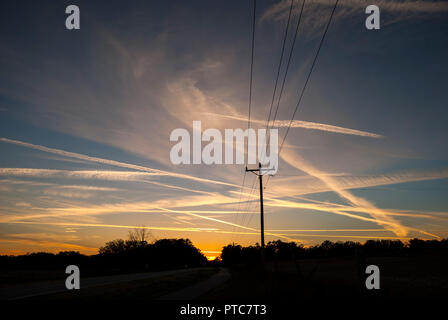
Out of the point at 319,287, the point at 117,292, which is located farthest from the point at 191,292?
the point at 319,287

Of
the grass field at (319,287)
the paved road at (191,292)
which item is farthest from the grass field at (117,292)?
the grass field at (319,287)

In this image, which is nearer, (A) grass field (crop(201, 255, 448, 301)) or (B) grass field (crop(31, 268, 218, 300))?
(A) grass field (crop(201, 255, 448, 301))

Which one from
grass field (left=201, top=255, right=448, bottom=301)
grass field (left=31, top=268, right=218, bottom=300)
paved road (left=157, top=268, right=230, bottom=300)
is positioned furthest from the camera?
paved road (left=157, top=268, right=230, bottom=300)

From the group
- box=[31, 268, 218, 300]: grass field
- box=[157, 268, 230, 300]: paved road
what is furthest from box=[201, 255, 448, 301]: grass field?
box=[31, 268, 218, 300]: grass field

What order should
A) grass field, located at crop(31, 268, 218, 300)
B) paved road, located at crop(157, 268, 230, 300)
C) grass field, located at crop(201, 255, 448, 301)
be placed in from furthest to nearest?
paved road, located at crop(157, 268, 230, 300) → grass field, located at crop(31, 268, 218, 300) → grass field, located at crop(201, 255, 448, 301)

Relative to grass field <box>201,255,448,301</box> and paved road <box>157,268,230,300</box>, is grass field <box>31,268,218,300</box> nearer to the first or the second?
paved road <box>157,268,230,300</box>

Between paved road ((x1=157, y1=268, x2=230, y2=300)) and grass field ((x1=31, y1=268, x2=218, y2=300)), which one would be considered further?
paved road ((x1=157, y1=268, x2=230, y2=300))

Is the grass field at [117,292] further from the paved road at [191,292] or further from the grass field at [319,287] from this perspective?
the grass field at [319,287]

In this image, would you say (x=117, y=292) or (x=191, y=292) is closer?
(x=117, y=292)

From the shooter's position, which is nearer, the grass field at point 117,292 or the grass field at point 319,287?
the grass field at point 319,287

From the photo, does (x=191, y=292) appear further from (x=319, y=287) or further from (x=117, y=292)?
(x=319, y=287)

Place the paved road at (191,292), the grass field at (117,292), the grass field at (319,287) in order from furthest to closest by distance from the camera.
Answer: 1. the paved road at (191,292)
2. the grass field at (117,292)
3. the grass field at (319,287)

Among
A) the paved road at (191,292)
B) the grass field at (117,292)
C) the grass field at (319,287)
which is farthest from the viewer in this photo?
the paved road at (191,292)
